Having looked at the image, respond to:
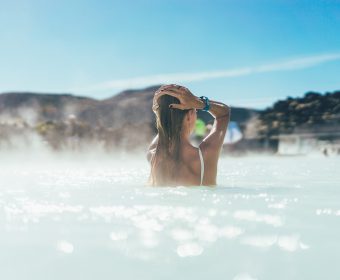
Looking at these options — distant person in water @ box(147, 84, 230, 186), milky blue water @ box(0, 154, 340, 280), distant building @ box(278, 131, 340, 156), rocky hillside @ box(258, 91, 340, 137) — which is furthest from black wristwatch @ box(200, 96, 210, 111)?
rocky hillside @ box(258, 91, 340, 137)

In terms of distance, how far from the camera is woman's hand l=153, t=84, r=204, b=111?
4.17 metres

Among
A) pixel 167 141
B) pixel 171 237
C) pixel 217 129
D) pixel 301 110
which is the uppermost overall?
pixel 301 110

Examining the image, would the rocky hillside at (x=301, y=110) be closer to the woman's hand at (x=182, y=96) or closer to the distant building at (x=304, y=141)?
the distant building at (x=304, y=141)

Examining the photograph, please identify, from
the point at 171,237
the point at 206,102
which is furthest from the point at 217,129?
the point at 171,237

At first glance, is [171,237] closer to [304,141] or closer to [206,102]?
[206,102]

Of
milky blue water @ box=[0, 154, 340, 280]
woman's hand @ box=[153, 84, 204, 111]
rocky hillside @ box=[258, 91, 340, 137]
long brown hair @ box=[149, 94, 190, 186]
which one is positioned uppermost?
rocky hillside @ box=[258, 91, 340, 137]

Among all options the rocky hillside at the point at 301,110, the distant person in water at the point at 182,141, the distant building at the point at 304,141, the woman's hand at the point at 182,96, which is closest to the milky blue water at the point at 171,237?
the distant person in water at the point at 182,141

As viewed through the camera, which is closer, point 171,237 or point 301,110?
point 171,237

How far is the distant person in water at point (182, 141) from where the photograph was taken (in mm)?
4238

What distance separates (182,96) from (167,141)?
41 cm

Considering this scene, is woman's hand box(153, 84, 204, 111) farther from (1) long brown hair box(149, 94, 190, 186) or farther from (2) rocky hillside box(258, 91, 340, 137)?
(2) rocky hillside box(258, 91, 340, 137)

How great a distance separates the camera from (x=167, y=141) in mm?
4332

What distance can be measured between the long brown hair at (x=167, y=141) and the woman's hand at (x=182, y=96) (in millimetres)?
58

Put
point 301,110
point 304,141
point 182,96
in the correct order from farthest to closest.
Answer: point 301,110 → point 304,141 → point 182,96
